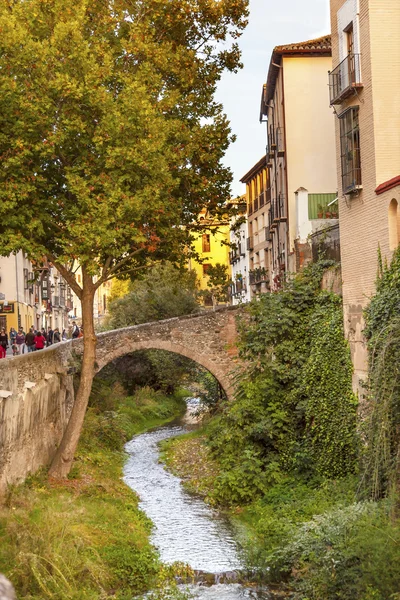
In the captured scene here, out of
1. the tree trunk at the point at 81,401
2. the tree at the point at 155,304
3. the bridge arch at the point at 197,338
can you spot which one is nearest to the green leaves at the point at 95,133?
the tree trunk at the point at 81,401

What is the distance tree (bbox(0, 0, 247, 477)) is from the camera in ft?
57.4

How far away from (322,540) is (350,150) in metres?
7.83

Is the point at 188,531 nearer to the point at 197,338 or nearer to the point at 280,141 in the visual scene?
the point at 197,338

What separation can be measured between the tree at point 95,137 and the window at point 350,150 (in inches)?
145

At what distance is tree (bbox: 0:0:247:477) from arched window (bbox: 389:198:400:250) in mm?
5220

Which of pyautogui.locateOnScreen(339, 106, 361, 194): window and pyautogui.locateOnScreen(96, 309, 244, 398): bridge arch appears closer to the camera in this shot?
pyautogui.locateOnScreen(339, 106, 361, 194): window

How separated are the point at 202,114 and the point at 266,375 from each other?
6.36 metres

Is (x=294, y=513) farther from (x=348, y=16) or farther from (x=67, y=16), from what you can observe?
(x=67, y=16)

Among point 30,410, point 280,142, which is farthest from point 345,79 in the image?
point 280,142

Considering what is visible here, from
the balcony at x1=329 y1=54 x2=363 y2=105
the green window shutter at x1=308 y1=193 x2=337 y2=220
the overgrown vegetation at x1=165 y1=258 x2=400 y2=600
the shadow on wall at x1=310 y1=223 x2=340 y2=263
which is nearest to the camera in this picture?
the overgrown vegetation at x1=165 y1=258 x2=400 y2=600

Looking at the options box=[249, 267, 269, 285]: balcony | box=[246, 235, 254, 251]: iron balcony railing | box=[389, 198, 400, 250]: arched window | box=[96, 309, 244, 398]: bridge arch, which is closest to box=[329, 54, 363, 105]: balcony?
box=[389, 198, 400, 250]: arched window

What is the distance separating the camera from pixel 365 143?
1641 cm

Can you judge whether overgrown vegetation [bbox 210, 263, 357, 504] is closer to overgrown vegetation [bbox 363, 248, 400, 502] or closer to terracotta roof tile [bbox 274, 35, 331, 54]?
overgrown vegetation [bbox 363, 248, 400, 502]

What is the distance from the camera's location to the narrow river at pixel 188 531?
13.8 meters
